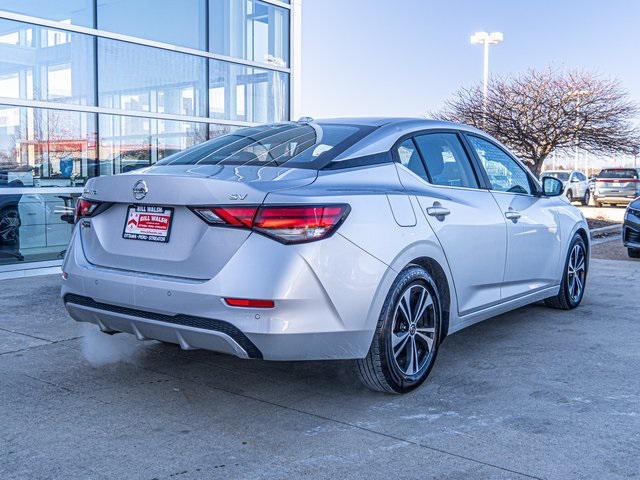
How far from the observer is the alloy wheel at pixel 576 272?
664 centimetres

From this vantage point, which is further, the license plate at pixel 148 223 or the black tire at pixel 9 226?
the black tire at pixel 9 226

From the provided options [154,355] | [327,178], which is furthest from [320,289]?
[154,355]

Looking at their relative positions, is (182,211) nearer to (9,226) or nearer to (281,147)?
(281,147)

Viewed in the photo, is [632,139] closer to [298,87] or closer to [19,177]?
[298,87]

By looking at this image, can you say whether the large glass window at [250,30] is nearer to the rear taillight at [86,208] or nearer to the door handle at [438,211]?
the rear taillight at [86,208]

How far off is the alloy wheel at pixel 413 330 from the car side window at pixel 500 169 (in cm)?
135

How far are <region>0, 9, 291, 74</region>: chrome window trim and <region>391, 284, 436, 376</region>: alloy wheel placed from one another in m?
6.98

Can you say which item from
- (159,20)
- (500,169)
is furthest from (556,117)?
(500,169)

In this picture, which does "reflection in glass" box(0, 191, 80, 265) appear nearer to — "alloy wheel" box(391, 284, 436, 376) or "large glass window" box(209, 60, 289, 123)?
"large glass window" box(209, 60, 289, 123)

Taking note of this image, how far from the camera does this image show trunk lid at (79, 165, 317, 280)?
3.60 m

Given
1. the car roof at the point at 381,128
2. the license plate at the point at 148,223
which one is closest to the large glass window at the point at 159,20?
the car roof at the point at 381,128

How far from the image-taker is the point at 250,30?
12.1 meters

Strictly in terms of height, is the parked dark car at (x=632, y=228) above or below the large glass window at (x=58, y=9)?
below

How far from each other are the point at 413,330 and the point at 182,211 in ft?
4.93
